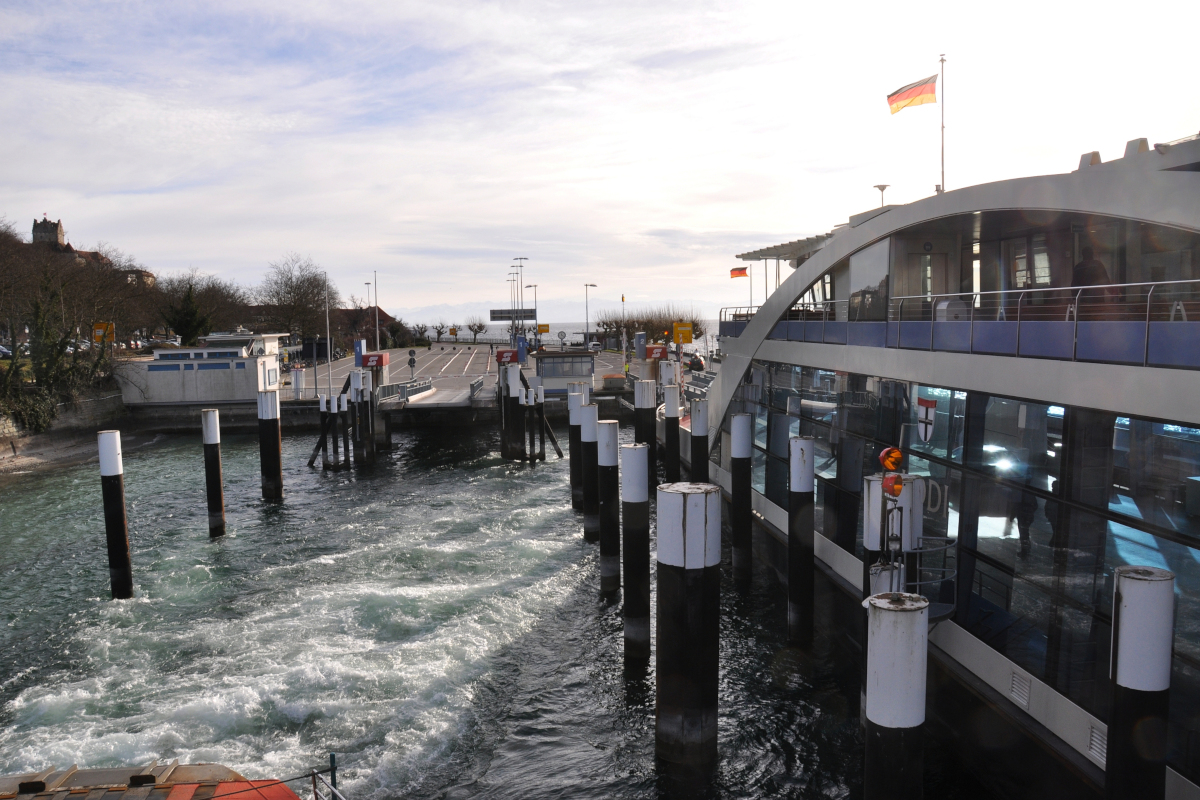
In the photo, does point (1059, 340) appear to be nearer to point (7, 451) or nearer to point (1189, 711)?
point (1189, 711)

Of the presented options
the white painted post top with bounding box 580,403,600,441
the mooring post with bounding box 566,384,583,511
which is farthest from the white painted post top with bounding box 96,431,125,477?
the mooring post with bounding box 566,384,583,511

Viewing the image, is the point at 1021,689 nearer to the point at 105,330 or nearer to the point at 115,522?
the point at 115,522

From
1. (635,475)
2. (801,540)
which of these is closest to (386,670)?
(635,475)

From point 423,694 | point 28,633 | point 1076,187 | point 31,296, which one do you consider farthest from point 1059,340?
point 31,296

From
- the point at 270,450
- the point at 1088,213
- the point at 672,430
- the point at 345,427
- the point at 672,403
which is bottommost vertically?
the point at 345,427

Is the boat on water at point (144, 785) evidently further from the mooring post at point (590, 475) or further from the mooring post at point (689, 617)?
the mooring post at point (590, 475)

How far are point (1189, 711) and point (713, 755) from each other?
4.16 metres

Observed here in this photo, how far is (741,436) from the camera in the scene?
14.6m

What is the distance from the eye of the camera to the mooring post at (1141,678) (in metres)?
5.11

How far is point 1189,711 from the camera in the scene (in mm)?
6465

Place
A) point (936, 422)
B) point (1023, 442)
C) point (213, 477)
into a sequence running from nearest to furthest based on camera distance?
point (1023, 442) < point (936, 422) < point (213, 477)

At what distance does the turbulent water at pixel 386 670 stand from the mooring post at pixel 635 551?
52 cm

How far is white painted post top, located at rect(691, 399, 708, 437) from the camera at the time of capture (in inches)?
647

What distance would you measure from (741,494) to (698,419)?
2.34 m
